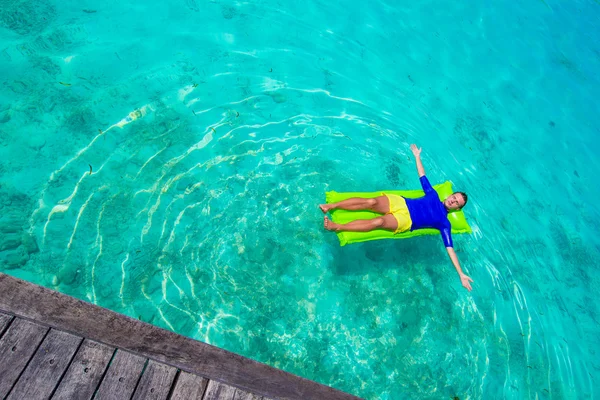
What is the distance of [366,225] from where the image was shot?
17.3ft

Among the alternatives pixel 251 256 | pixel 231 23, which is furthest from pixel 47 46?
pixel 251 256

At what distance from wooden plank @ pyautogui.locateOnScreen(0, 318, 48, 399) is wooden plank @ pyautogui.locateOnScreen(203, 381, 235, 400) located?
4.57 feet

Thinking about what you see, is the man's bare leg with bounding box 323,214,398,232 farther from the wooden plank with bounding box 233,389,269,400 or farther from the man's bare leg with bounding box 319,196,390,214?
the wooden plank with bounding box 233,389,269,400

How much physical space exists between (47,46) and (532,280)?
319 inches

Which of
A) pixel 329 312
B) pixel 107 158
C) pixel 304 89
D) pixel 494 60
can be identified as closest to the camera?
pixel 329 312

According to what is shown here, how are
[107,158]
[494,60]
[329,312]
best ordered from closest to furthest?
1. [329,312]
2. [107,158]
3. [494,60]

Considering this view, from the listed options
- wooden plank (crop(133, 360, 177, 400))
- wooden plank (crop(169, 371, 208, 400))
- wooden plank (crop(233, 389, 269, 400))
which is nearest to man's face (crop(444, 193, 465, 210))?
wooden plank (crop(233, 389, 269, 400))

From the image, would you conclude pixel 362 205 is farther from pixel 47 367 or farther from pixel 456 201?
pixel 47 367

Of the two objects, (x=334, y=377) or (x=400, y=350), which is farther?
(x=400, y=350)

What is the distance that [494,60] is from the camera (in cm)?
905

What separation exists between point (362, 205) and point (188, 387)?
299 cm

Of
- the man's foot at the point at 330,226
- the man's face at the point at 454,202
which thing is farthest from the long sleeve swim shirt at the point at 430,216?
the man's foot at the point at 330,226

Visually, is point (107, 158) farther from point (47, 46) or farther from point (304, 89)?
point (304, 89)

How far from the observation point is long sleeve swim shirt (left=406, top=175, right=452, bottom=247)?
5480mm
